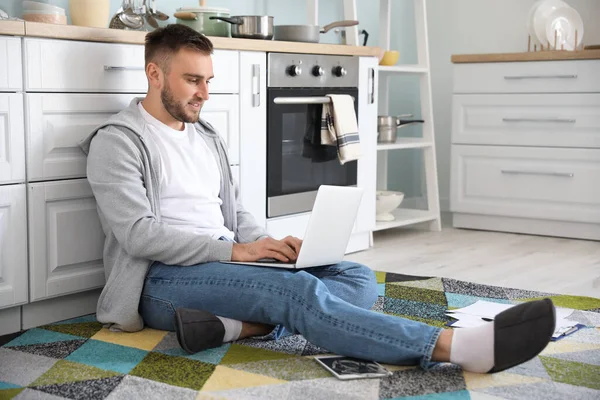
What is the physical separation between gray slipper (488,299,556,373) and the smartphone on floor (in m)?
0.27

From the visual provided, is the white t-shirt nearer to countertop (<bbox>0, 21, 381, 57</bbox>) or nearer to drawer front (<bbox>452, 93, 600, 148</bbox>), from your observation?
countertop (<bbox>0, 21, 381, 57</bbox>)

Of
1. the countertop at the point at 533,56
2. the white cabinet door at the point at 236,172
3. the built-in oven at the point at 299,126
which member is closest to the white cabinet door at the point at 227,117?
the white cabinet door at the point at 236,172

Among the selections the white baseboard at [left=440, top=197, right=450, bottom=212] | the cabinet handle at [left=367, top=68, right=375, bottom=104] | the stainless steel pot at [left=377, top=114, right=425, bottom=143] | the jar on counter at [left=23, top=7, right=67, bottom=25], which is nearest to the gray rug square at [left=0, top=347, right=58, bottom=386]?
the jar on counter at [left=23, top=7, right=67, bottom=25]

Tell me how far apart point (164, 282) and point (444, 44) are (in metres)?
3.28

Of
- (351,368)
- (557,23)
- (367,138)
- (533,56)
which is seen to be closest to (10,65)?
(351,368)

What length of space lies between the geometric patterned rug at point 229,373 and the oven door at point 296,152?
102 centimetres

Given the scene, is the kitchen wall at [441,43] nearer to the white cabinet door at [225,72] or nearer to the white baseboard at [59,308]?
the white cabinet door at [225,72]

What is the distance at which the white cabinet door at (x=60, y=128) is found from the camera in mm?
2391

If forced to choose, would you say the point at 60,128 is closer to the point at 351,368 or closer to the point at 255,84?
the point at 255,84

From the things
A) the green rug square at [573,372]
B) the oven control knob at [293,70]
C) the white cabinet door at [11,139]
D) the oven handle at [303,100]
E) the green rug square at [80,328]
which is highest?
the oven control knob at [293,70]

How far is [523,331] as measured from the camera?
1.89 meters

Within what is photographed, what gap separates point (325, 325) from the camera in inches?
79.4

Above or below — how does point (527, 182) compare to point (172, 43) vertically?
below

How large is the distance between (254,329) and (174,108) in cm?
66
